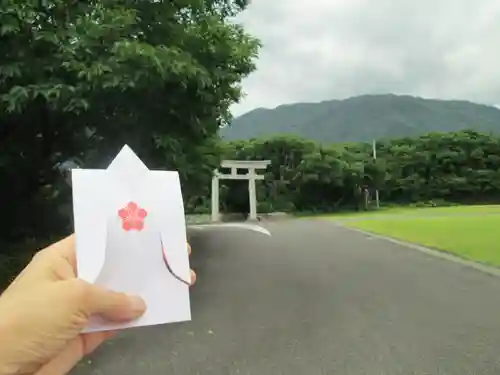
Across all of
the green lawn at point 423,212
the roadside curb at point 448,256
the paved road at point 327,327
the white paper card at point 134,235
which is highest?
the white paper card at point 134,235

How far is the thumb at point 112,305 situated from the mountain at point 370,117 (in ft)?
248

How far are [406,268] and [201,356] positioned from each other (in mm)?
5457

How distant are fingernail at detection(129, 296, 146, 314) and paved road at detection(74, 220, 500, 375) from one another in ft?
9.54

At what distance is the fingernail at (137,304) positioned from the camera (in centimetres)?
108

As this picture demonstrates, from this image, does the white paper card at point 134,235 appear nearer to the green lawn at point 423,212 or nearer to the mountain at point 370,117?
the green lawn at point 423,212

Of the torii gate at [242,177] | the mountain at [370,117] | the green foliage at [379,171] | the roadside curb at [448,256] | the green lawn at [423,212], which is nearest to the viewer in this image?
the roadside curb at [448,256]

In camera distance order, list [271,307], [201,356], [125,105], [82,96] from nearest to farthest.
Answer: [201,356] < [82,96] < [125,105] < [271,307]

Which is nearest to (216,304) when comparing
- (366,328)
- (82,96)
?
(366,328)

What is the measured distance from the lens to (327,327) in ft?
16.8

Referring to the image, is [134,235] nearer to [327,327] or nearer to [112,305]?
[112,305]

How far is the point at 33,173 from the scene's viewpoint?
7.34 metres

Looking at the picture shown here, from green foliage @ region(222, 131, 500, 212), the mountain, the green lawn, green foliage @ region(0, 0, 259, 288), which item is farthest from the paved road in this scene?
the mountain

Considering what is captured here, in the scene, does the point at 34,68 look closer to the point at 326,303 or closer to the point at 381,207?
the point at 326,303

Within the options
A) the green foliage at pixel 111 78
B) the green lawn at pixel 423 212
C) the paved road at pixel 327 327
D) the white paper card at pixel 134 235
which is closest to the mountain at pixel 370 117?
the green lawn at pixel 423 212
